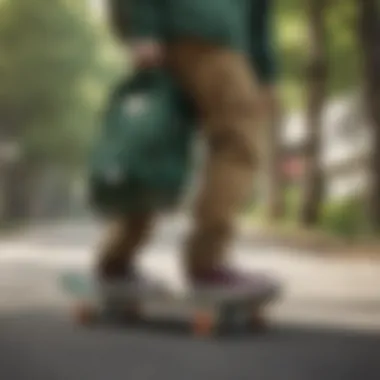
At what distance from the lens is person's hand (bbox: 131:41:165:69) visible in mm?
862

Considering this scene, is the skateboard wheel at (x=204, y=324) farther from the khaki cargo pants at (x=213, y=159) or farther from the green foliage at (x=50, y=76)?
the green foliage at (x=50, y=76)

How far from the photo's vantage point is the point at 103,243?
87 centimetres

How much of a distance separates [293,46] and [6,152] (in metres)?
0.28

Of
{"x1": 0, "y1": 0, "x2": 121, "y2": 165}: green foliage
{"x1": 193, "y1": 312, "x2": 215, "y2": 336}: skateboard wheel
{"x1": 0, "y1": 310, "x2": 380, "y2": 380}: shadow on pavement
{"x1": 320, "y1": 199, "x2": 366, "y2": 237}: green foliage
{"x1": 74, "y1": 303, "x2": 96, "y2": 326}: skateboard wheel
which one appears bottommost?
{"x1": 0, "y1": 310, "x2": 380, "y2": 380}: shadow on pavement

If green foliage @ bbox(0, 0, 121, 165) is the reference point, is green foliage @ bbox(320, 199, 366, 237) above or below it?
below

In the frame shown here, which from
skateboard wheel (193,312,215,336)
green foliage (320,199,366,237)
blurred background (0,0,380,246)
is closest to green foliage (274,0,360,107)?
Answer: blurred background (0,0,380,246)

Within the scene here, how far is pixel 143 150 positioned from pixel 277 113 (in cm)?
13

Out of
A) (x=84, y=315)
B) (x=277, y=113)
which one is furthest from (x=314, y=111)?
(x=84, y=315)

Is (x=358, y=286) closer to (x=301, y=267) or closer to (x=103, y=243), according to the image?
(x=301, y=267)

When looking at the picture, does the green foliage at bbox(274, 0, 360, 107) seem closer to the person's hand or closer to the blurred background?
the blurred background

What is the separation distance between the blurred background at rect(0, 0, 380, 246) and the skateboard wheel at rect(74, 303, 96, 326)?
9cm

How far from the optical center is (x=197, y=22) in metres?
0.87

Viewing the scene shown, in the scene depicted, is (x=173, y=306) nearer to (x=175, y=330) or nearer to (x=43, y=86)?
(x=175, y=330)

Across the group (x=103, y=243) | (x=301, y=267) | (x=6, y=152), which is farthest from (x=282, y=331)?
(x=6, y=152)
